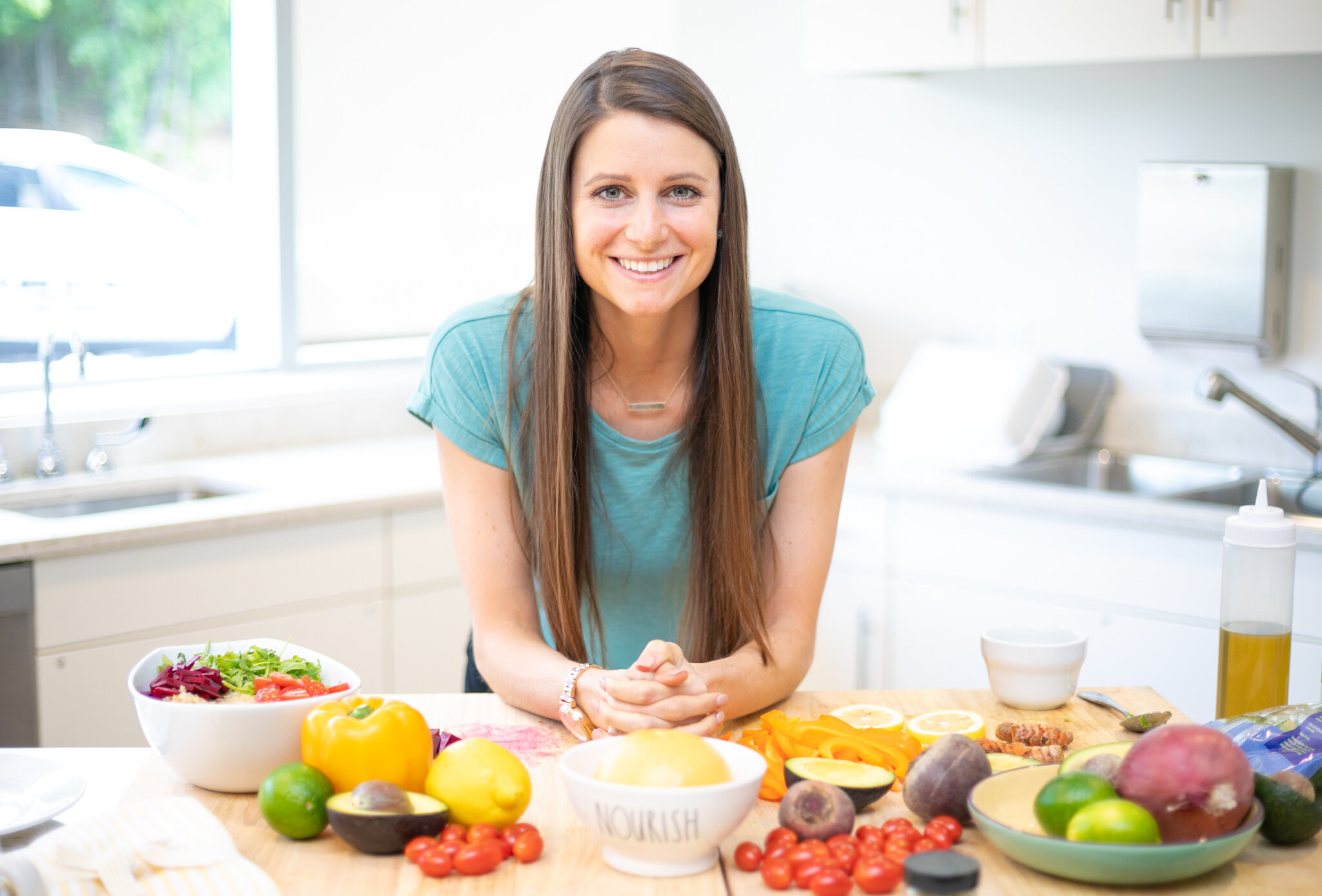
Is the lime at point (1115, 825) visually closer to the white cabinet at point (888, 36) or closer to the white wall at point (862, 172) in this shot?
the white wall at point (862, 172)

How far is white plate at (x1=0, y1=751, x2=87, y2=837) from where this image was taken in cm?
106

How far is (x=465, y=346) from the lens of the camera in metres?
1.55

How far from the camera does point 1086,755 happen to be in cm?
106

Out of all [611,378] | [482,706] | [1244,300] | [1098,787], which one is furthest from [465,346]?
[1244,300]

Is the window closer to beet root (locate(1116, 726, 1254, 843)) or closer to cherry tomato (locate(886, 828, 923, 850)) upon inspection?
cherry tomato (locate(886, 828, 923, 850))

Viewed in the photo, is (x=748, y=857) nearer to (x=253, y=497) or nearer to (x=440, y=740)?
(x=440, y=740)

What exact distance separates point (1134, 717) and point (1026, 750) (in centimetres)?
17

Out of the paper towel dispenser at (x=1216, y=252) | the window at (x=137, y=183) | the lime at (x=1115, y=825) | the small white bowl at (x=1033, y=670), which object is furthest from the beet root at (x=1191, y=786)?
the window at (x=137, y=183)

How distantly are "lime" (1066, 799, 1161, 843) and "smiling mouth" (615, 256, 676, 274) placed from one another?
732mm

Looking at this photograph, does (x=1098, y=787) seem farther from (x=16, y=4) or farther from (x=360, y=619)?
(x=16, y=4)

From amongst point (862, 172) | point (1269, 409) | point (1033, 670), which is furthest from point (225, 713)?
point (862, 172)

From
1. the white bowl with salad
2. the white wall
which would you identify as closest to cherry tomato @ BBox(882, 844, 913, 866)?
the white bowl with salad

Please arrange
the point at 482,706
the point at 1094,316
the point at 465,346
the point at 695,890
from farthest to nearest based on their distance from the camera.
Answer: the point at 1094,316, the point at 465,346, the point at 482,706, the point at 695,890

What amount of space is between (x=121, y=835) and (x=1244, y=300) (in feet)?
7.91
